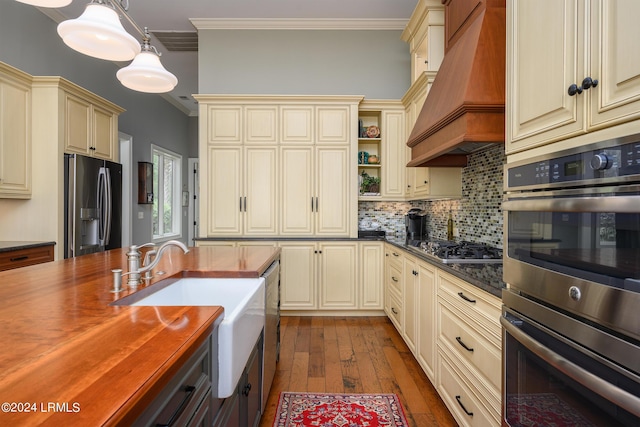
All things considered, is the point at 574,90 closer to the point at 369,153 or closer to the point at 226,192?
the point at 369,153

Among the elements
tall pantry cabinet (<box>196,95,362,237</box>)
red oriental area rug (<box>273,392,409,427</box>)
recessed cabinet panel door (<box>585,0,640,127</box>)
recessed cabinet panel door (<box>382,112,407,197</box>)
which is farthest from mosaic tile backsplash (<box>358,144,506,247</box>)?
recessed cabinet panel door (<box>585,0,640,127</box>)

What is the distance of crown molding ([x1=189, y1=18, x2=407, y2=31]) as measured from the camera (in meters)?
4.14

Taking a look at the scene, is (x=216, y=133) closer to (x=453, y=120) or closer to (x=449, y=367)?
(x=453, y=120)

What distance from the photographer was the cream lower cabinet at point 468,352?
1.46 m

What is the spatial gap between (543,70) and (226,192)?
332 centimetres

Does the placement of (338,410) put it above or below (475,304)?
below

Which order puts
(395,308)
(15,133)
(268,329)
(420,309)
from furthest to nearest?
(395,308) < (15,133) < (420,309) < (268,329)

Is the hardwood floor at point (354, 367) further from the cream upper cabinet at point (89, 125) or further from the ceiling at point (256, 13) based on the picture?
the ceiling at point (256, 13)

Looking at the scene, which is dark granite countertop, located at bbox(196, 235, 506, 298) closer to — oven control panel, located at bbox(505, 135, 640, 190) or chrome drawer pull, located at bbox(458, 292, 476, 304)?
chrome drawer pull, located at bbox(458, 292, 476, 304)

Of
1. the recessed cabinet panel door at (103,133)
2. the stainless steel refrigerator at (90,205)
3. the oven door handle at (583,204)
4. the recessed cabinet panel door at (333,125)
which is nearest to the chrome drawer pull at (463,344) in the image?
the oven door handle at (583,204)

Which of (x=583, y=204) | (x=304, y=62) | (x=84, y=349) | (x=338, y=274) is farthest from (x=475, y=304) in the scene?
(x=304, y=62)

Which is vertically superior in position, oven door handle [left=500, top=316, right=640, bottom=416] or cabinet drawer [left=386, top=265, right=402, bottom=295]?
oven door handle [left=500, top=316, right=640, bottom=416]

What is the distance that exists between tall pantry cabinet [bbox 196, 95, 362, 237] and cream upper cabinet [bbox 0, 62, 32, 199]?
5.15 feet

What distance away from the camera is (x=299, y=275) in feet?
12.5
